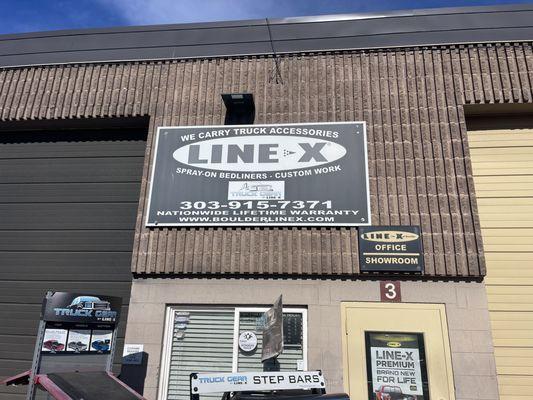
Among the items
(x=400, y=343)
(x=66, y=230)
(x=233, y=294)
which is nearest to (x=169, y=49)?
(x=66, y=230)

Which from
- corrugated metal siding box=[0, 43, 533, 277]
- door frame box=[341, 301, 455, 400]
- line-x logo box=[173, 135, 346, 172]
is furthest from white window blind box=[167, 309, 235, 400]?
line-x logo box=[173, 135, 346, 172]

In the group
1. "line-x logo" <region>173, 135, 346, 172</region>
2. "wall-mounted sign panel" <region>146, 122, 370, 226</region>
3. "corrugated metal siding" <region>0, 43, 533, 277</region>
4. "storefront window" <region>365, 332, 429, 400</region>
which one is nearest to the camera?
"storefront window" <region>365, 332, 429, 400</region>

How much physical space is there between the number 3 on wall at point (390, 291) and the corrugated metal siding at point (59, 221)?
489 cm

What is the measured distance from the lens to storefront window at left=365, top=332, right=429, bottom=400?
23.0 ft

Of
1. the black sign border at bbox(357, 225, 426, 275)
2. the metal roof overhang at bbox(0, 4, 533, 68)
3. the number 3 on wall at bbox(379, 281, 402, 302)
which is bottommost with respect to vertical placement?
the number 3 on wall at bbox(379, 281, 402, 302)

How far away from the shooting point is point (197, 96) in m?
9.35

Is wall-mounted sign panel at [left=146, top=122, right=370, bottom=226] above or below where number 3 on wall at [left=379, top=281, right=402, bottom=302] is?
above

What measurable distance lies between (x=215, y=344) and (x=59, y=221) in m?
4.39

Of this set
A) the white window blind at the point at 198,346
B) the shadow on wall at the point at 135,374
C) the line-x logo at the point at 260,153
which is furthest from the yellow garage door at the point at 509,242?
the shadow on wall at the point at 135,374

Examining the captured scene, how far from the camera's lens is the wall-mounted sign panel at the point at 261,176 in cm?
816

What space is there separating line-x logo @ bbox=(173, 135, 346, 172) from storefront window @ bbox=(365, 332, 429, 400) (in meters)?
3.43

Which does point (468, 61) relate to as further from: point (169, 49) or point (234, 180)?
point (169, 49)

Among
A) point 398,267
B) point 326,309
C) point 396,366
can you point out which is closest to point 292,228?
point 326,309

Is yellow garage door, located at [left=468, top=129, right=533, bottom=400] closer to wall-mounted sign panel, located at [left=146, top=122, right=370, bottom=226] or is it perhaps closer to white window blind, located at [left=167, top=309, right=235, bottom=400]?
wall-mounted sign panel, located at [left=146, top=122, right=370, bottom=226]
